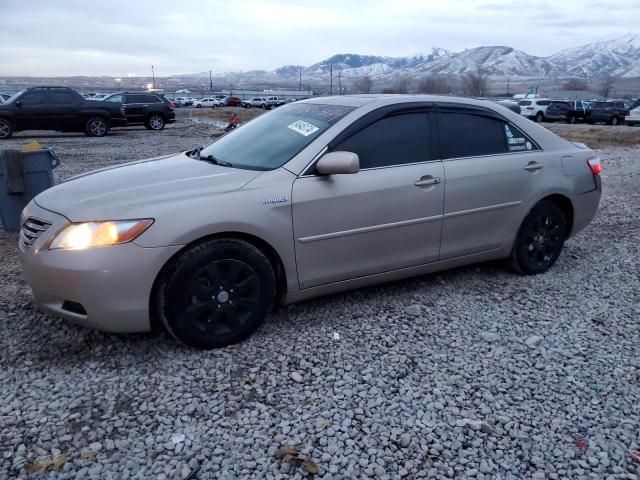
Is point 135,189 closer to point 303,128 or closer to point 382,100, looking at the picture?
point 303,128

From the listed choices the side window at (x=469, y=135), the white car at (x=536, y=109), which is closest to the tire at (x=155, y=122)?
the side window at (x=469, y=135)

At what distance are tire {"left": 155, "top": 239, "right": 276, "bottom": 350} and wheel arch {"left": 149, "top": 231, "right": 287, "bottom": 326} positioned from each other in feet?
0.08

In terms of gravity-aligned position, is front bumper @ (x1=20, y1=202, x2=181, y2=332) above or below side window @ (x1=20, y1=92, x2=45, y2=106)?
below

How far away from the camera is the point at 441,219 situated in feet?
13.6

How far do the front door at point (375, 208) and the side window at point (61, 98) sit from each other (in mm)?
17206

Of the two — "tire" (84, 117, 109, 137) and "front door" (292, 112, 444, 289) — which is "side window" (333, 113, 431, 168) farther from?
"tire" (84, 117, 109, 137)

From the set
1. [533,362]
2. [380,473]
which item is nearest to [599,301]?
[533,362]

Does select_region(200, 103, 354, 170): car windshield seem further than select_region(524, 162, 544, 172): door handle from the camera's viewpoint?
No

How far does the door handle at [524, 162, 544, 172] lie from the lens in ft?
15.0

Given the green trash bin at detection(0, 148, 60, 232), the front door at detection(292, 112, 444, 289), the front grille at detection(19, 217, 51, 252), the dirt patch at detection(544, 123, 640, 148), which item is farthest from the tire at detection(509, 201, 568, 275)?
the dirt patch at detection(544, 123, 640, 148)

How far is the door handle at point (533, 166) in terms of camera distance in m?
4.57

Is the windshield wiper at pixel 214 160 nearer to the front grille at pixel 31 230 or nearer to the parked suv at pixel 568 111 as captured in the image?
the front grille at pixel 31 230

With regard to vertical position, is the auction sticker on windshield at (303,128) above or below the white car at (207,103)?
above

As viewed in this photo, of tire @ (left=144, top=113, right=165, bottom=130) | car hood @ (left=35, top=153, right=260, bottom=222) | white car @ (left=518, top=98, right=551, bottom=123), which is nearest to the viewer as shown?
car hood @ (left=35, top=153, right=260, bottom=222)
